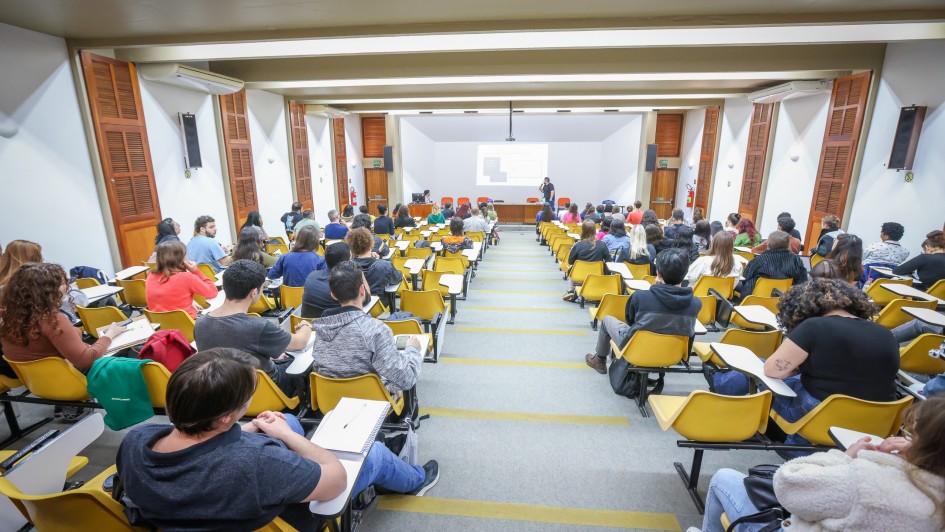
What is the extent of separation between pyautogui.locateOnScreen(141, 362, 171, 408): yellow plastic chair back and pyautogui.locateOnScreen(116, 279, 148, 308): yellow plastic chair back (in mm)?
2300

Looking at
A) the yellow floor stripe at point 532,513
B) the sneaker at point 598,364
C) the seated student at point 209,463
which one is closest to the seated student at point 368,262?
the yellow floor stripe at point 532,513

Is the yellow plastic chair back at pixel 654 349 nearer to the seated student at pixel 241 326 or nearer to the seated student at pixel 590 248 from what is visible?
the seated student at pixel 241 326

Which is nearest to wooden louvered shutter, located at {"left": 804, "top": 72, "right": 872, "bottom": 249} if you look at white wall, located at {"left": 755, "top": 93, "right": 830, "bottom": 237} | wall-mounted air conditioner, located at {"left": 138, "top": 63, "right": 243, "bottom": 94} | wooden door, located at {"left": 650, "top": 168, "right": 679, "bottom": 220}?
white wall, located at {"left": 755, "top": 93, "right": 830, "bottom": 237}

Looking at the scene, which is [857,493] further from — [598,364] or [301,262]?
[301,262]

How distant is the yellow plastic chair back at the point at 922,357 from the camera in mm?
2771

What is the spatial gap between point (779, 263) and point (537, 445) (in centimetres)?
318

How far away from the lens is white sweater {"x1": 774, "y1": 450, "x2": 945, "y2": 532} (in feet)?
3.43

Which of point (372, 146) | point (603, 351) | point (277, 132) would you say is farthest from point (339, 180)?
point (603, 351)

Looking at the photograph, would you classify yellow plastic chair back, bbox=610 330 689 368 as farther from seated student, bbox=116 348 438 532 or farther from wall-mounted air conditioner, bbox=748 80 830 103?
wall-mounted air conditioner, bbox=748 80 830 103

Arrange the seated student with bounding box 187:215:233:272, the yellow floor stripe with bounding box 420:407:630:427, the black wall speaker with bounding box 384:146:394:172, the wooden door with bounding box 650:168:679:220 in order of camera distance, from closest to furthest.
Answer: the yellow floor stripe with bounding box 420:407:630:427, the seated student with bounding box 187:215:233:272, the wooden door with bounding box 650:168:679:220, the black wall speaker with bounding box 384:146:394:172

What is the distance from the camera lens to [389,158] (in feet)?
44.2

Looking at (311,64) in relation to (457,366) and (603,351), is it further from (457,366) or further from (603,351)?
(603,351)

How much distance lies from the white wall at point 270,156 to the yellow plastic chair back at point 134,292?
14.3 feet

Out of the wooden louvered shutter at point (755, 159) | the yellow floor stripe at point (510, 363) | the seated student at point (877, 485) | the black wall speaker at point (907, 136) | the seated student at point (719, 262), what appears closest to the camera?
the seated student at point (877, 485)
